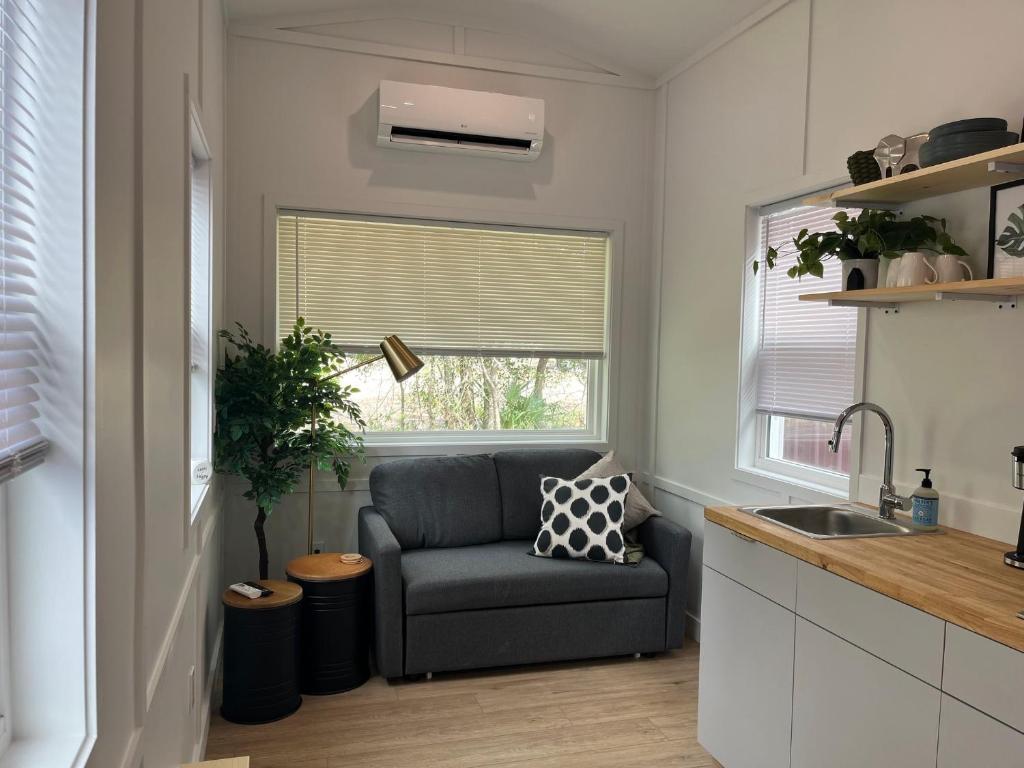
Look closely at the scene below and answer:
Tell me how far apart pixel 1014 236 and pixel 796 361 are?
1234 mm

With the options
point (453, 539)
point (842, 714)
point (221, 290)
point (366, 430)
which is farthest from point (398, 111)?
point (842, 714)

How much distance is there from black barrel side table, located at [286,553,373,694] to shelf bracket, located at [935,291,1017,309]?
2442mm

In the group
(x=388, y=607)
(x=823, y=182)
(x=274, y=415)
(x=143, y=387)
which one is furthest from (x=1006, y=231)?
(x=274, y=415)

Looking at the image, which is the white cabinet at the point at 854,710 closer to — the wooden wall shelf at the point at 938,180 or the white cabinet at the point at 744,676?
the white cabinet at the point at 744,676

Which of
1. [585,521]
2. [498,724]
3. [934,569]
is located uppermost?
[934,569]

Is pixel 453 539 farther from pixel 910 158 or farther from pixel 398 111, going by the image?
pixel 910 158

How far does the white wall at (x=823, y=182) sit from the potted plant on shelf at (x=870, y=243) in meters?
0.08

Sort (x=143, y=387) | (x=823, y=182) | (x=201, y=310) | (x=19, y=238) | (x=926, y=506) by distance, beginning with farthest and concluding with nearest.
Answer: (x=823, y=182) < (x=201, y=310) < (x=926, y=506) < (x=143, y=387) < (x=19, y=238)

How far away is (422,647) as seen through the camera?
10.8 feet

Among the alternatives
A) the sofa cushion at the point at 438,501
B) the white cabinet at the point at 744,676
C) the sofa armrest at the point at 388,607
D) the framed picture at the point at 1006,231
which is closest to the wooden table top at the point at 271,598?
the sofa armrest at the point at 388,607

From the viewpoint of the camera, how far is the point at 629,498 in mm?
3828

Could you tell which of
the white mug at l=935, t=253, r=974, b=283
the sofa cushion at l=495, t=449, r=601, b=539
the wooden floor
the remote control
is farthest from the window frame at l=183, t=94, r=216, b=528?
the white mug at l=935, t=253, r=974, b=283

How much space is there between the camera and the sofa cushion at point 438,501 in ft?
12.3

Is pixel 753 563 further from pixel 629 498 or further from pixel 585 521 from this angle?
pixel 629 498
